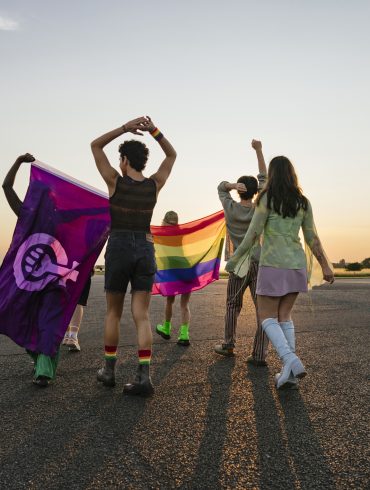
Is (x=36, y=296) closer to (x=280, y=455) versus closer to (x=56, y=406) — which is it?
(x=56, y=406)

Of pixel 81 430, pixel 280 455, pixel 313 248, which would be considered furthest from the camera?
pixel 313 248

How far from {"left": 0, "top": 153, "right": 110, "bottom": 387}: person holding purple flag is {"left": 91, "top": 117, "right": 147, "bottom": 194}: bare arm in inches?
40.1

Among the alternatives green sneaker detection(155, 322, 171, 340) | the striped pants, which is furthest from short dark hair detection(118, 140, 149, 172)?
green sneaker detection(155, 322, 171, 340)

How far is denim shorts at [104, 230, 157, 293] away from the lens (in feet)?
13.8

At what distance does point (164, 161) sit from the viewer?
4.48 meters

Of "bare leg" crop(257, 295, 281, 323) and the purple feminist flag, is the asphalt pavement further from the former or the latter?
"bare leg" crop(257, 295, 281, 323)

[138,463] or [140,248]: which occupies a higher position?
[140,248]

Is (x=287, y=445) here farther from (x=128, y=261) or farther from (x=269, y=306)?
(x=128, y=261)

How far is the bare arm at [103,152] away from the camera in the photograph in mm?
4211

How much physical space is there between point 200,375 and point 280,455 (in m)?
1.97

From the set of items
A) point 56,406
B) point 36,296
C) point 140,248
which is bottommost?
point 56,406

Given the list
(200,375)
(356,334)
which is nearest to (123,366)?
(200,375)

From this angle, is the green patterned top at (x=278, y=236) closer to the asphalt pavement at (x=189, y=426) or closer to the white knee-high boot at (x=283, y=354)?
the white knee-high boot at (x=283, y=354)

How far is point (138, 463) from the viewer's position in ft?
8.77
